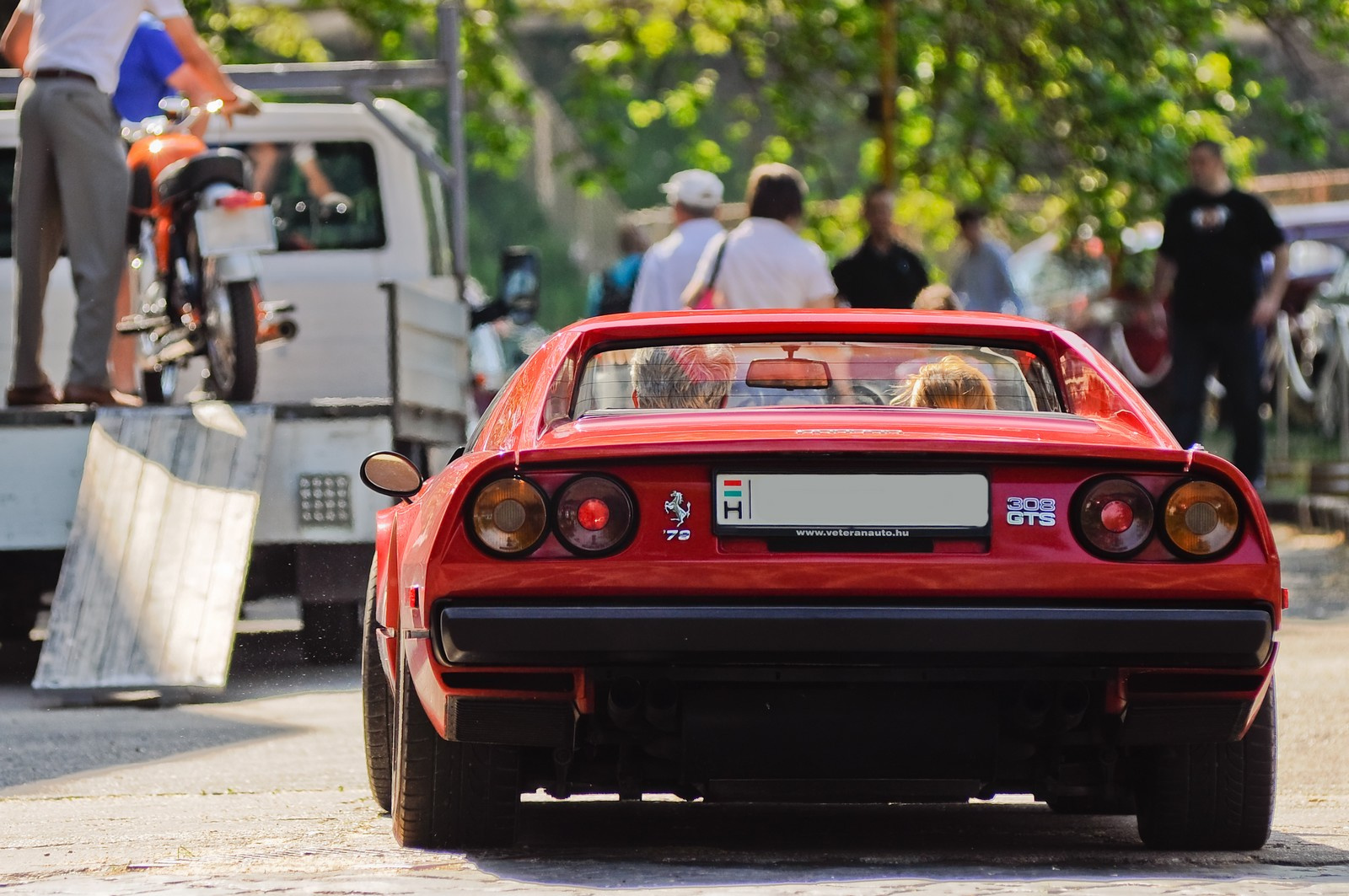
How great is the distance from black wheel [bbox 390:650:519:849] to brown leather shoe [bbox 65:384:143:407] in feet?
12.9

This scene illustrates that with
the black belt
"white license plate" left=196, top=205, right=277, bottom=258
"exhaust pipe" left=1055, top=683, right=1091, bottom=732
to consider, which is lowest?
"exhaust pipe" left=1055, top=683, right=1091, bottom=732

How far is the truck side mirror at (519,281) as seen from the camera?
11250 millimetres

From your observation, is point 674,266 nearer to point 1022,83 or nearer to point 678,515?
point 678,515

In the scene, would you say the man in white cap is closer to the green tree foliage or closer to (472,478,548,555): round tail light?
(472,478,548,555): round tail light

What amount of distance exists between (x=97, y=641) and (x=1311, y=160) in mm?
12431

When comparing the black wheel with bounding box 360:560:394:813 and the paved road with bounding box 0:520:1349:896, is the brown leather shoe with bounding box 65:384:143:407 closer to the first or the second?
the paved road with bounding box 0:520:1349:896

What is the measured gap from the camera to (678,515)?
4.32 metres

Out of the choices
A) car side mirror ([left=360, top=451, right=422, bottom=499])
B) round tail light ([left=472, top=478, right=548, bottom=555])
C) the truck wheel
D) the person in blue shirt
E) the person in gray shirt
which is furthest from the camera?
the person in gray shirt

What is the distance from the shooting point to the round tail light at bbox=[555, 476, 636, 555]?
432 centimetres

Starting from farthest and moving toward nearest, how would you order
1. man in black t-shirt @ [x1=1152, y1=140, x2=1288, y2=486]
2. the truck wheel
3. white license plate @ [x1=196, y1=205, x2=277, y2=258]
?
1. man in black t-shirt @ [x1=1152, y1=140, x2=1288, y2=486]
2. white license plate @ [x1=196, y1=205, x2=277, y2=258]
3. the truck wheel

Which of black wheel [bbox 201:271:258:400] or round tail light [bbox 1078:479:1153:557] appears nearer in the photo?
round tail light [bbox 1078:479:1153:557]

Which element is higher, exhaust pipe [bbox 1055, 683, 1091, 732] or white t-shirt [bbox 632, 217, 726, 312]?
white t-shirt [bbox 632, 217, 726, 312]

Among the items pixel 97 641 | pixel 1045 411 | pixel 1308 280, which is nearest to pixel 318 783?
pixel 97 641

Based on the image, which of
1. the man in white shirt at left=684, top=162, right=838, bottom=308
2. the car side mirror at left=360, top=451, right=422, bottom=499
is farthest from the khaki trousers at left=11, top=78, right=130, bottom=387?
the car side mirror at left=360, top=451, right=422, bottom=499
